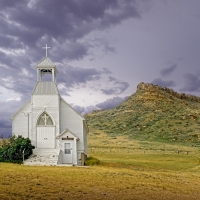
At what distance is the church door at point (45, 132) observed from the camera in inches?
1372

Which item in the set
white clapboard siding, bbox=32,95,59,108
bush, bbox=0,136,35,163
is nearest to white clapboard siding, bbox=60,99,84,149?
white clapboard siding, bbox=32,95,59,108

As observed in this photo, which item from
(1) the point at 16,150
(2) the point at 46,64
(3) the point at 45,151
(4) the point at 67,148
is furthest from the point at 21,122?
(2) the point at 46,64

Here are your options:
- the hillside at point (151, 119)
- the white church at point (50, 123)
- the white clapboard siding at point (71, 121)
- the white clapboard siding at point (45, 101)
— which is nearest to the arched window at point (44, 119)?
the white church at point (50, 123)

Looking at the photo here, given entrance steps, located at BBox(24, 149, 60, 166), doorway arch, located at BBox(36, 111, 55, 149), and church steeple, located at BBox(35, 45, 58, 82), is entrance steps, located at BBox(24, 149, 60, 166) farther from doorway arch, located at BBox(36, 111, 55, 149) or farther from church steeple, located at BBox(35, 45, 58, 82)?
church steeple, located at BBox(35, 45, 58, 82)

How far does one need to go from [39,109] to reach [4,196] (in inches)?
844

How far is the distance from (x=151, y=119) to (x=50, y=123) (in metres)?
66.0

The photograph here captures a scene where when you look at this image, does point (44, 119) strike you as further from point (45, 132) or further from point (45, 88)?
point (45, 88)

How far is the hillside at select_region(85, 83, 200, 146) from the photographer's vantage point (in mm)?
84562

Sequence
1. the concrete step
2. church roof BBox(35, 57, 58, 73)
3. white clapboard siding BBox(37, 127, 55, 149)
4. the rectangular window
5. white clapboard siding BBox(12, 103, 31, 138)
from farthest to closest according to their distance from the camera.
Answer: church roof BBox(35, 57, 58, 73) < white clapboard siding BBox(12, 103, 31, 138) < white clapboard siding BBox(37, 127, 55, 149) < the rectangular window < the concrete step

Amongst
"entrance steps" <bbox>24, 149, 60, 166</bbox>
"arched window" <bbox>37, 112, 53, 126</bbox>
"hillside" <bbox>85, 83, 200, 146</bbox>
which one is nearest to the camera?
"entrance steps" <bbox>24, 149, 60, 166</bbox>

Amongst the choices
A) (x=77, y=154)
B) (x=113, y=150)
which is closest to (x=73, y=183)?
(x=77, y=154)

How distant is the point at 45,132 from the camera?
3512 cm

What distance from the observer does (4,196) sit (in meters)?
14.4

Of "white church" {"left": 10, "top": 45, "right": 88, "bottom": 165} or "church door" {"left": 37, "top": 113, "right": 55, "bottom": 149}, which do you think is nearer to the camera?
"white church" {"left": 10, "top": 45, "right": 88, "bottom": 165}
